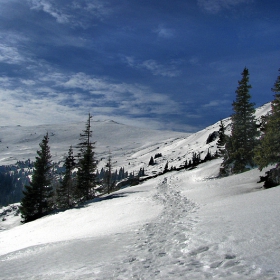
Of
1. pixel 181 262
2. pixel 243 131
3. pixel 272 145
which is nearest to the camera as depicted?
pixel 181 262

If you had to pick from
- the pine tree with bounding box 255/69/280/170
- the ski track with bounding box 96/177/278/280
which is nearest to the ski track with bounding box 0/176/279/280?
the ski track with bounding box 96/177/278/280

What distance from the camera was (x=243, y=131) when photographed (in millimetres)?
32312

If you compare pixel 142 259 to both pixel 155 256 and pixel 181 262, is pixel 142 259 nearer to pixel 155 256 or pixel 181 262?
pixel 155 256

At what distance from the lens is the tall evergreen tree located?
32.0 meters

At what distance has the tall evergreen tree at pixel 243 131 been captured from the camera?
1259 inches

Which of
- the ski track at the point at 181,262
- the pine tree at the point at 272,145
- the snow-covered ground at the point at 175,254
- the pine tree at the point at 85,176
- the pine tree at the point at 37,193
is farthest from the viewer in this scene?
the pine tree at the point at 85,176

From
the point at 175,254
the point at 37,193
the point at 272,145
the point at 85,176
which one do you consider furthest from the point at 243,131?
the point at 37,193

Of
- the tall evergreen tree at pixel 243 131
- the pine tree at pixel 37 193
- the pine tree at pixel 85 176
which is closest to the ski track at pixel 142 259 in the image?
the tall evergreen tree at pixel 243 131

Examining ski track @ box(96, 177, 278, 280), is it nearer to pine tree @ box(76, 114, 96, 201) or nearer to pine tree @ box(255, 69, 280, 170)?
pine tree @ box(255, 69, 280, 170)

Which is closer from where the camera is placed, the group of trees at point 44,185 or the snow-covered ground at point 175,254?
the snow-covered ground at point 175,254

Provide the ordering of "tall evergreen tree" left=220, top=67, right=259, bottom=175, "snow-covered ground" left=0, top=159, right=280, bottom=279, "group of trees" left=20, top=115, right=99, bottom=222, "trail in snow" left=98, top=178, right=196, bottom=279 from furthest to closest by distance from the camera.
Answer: "group of trees" left=20, top=115, right=99, bottom=222 → "tall evergreen tree" left=220, top=67, right=259, bottom=175 → "trail in snow" left=98, top=178, right=196, bottom=279 → "snow-covered ground" left=0, top=159, right=280, bottom=279

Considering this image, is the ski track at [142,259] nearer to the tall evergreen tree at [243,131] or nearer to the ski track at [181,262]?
the ski track at [181,262]

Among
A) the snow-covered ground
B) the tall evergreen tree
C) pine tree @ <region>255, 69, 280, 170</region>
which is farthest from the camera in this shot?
the tall evergreen tree

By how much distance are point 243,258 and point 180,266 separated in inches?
60.1
